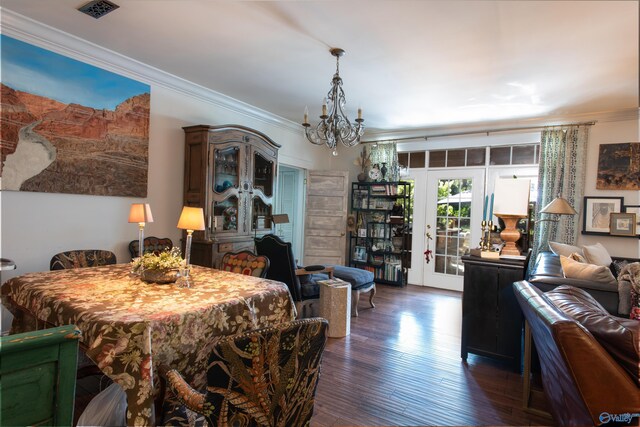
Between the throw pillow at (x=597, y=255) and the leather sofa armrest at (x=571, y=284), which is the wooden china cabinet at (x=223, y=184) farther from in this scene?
the throw pillow at (x=597, y=255)

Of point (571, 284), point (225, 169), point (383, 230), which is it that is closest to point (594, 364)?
point (571, 284)

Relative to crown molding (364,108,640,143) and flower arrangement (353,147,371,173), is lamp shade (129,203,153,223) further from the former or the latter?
crown molding (364,108,640,143)

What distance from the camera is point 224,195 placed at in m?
4.21

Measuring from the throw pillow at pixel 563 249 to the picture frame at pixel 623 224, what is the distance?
2.12ft

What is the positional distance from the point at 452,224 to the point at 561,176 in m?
1.72

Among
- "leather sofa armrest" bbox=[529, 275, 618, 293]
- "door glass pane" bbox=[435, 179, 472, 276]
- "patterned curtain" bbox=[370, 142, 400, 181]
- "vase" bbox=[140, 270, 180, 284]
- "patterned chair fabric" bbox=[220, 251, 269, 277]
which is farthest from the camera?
"patterned curtain" bbox=[370, 142, 400, 181]

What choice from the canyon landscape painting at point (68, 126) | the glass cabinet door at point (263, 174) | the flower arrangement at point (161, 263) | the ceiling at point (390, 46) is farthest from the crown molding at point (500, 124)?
the flower arrangement at point (161, 263)

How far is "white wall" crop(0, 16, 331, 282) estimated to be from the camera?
2936mm

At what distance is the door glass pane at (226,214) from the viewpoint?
4178 mm

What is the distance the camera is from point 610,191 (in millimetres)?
4871

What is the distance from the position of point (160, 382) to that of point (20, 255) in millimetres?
2250

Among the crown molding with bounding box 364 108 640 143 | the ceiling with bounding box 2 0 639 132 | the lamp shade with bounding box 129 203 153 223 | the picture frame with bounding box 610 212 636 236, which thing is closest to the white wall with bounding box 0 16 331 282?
the ceiling with bounding box 2 0 639 132

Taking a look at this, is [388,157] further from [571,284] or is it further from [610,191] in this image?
[571,284]

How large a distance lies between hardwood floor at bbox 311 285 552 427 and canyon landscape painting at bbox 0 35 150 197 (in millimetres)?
2760
